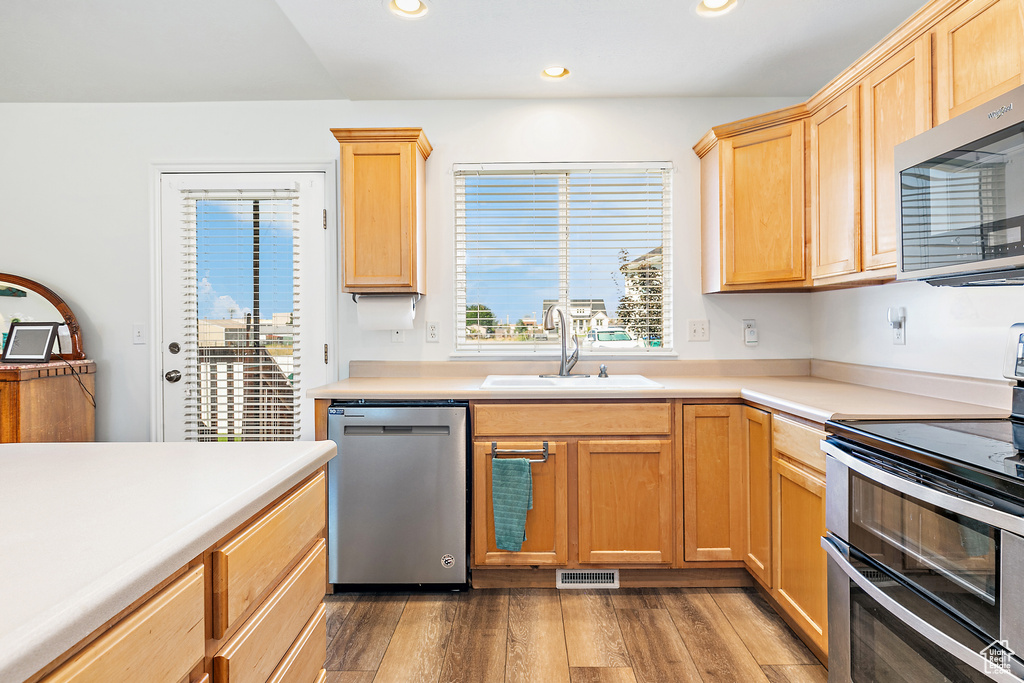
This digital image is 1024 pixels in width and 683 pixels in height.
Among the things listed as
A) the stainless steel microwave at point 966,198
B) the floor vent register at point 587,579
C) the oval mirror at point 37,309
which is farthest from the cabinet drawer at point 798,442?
the oval mirror at point 37,309

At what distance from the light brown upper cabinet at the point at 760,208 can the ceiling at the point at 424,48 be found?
382mm

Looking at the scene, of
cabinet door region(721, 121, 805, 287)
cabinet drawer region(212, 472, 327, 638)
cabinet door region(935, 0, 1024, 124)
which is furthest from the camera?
cabinet door region(721, 121, 805, 287)

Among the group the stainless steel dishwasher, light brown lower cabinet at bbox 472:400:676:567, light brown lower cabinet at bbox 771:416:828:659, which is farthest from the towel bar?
light brown lower cabinet at bbox 771:416:828:659

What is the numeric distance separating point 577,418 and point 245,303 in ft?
6.21

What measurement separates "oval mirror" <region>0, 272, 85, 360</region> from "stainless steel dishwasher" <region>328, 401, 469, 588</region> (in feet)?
5.76

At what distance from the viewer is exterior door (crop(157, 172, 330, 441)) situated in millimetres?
2906

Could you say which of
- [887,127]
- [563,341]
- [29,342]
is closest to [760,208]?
[887,127]

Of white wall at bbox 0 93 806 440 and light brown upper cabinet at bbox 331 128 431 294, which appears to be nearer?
light brown upper cabinet at bbox 331 128 431 294

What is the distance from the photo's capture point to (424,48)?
236 centimetres

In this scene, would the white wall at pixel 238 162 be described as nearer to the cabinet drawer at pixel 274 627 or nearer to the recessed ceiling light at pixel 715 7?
the recessed ceiling light at pixel 715 7

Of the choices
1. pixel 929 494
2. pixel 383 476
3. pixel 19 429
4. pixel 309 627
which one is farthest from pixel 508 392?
pixel 19 429

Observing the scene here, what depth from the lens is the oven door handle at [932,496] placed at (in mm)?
994

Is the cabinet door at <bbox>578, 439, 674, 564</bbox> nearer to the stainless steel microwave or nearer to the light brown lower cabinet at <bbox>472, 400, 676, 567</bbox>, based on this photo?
the light brown lower cabinet at <bbox>472, 400, 676, 567</bbox>

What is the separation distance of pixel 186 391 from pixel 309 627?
229 centimetres
